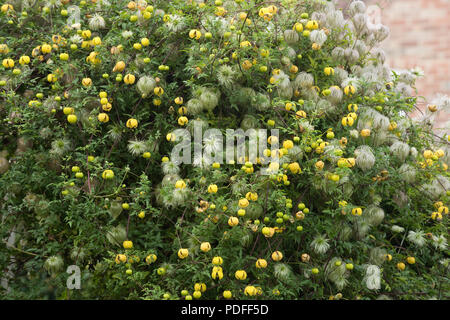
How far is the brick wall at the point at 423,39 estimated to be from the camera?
5.44 m

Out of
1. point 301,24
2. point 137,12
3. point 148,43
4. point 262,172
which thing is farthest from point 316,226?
point 137,12

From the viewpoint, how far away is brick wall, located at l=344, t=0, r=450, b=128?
544 cm

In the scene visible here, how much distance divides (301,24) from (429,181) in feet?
3.31

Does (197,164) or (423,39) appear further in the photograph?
(423,39)

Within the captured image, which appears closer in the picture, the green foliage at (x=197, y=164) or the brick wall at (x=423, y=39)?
the green foliage at (x=197, y=164)

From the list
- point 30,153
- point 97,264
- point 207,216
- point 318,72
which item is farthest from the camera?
point 318,72

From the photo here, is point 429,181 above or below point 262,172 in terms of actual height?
below

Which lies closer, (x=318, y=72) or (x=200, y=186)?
(x=200, y=186)

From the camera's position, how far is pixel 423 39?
5520 mm

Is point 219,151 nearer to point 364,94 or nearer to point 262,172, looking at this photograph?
point 262,172

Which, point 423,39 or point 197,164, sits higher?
point 197,164

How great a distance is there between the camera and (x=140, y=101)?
88.4 inches

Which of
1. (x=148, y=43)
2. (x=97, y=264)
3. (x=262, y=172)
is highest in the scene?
(x=148, y=43)

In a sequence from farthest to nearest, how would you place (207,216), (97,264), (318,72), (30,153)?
(318,72), (30,153), (97,264), (207,216)
